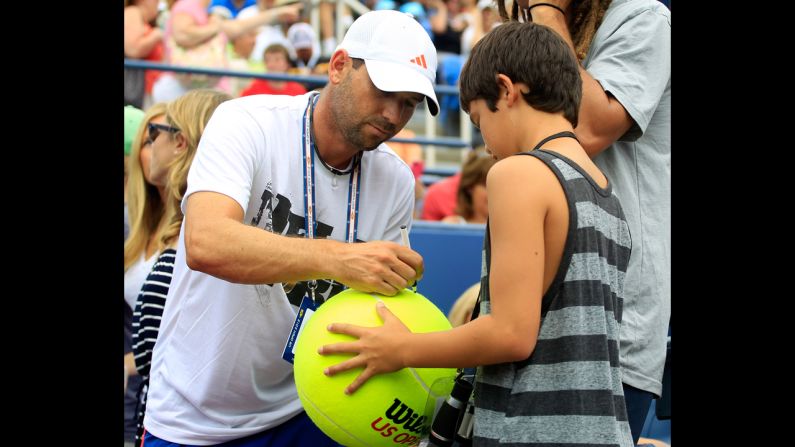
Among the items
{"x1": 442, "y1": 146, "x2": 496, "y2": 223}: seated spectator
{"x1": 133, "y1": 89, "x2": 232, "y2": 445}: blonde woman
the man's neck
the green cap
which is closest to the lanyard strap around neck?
the man's neck

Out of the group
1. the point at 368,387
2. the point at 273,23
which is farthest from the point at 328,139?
the point at 273,23

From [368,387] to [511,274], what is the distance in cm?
48

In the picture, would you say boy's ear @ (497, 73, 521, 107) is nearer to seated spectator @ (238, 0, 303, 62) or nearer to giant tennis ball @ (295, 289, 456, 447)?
giant tennis ball @ (295, 289, 456, 447)

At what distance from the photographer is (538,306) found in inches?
82.8

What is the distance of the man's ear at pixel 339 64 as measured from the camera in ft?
9.97

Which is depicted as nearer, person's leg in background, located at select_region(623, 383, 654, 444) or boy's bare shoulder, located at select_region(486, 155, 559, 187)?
boy's bare shoulder, located at select_region(486, 155, 559, 187)

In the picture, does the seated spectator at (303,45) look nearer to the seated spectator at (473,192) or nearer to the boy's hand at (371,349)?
the seated spectator at (473,192)

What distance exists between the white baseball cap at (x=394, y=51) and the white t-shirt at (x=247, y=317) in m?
0.31

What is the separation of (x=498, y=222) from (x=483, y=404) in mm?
435

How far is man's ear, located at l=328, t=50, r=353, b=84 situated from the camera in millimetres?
3039

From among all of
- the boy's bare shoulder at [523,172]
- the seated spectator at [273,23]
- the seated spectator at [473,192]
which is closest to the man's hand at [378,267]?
the boy's bare shoulder at [523,172]

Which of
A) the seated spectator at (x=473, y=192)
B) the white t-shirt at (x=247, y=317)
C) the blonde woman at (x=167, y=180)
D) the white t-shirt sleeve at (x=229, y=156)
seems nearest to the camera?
the white t-shirt sleeve at (x=229, y=156)
